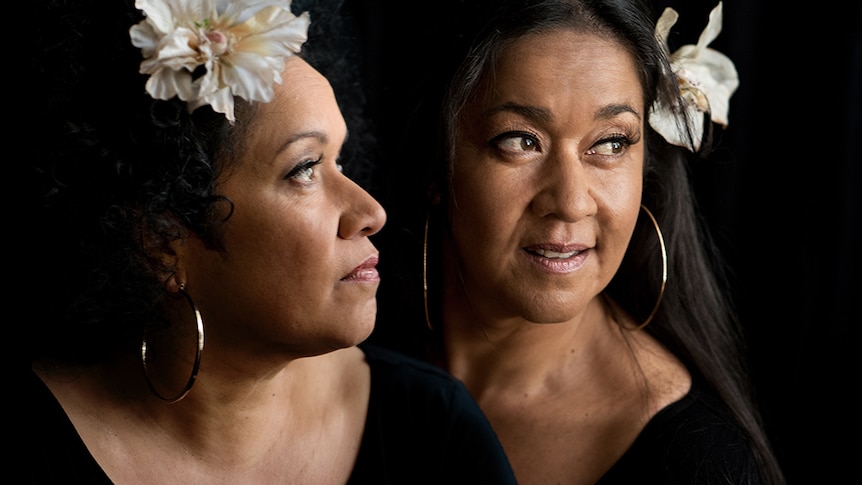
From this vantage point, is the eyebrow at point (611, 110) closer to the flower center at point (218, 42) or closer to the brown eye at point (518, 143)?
the brown eye at point (518, 143)

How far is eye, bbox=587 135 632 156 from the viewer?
1653 millimetres

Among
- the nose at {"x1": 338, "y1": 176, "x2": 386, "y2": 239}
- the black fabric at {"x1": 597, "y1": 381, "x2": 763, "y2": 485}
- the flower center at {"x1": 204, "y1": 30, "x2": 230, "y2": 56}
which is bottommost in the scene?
the black fabric at {"x1": 597, "y1": 381, "x2": 763, "y2": 485}

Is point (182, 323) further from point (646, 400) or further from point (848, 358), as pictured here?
point (848, 358)

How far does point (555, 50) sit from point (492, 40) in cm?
10

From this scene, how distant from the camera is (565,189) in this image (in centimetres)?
161

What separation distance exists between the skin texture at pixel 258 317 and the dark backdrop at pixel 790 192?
21.0 inches

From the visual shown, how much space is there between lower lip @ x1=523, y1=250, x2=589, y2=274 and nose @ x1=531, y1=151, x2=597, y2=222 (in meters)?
0.07

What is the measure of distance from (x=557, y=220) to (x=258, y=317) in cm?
48

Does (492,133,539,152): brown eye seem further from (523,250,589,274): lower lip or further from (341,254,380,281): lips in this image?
(341,254,380,281): lips

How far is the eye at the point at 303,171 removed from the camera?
4.63ft

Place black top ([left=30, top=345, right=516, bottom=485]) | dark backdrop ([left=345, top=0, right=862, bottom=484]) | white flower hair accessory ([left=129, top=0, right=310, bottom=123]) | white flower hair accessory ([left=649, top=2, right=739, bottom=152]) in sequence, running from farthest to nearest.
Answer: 1. dark backdrop ([left=345, top=0, right=862, bottom=484])
2. white flower hair accessory ([left=649, top=2, right=739, bottom=152])
3. black top ([left=30, top=345, right=516, bottom=485])
4. white flower hair accessory ([left=129, top=0, right=310, bottom=123])

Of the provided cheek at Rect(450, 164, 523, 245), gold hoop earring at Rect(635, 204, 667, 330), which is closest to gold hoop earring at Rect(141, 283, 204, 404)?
cheek at Rect(450, 164, 523, 245)

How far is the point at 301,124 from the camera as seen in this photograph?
1.41m

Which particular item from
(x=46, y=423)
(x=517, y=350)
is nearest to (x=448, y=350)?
(x=517, y=350)
